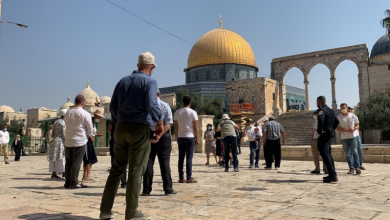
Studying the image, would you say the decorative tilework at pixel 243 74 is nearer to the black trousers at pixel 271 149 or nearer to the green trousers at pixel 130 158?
the black trousers at pixel 271 149

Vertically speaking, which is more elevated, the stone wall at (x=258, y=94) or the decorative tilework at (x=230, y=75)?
the decorative tilework at (x=230, y=75)

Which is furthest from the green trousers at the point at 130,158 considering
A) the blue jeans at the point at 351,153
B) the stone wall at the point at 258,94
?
the stone wall at the point at 258,94

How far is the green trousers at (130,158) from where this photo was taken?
276cm

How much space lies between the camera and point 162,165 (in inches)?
163

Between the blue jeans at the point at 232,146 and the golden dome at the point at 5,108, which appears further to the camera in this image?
the golden dome at the point at 5,108

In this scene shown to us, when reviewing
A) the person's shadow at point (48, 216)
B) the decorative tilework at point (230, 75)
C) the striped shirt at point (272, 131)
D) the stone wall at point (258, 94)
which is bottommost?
the person's shadow at point (48, 216)

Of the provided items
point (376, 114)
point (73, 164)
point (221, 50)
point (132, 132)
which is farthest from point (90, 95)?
point (132, 132)

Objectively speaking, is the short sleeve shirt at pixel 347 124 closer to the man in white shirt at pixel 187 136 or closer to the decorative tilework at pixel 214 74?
the man in white shirt at pixel 187 136

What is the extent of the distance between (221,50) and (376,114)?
21142 mm

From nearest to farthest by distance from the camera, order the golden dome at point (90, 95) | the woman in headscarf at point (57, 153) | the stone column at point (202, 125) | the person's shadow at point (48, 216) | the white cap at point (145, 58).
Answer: the person's shadow at point (48, 216) → the white cap at point (145, 58) → the woman in headscarf at point (57, 153) → the stone column at point (202, 125) → the golden dome at point (90, 95)

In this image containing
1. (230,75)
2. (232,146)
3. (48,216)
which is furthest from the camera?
(230,75)

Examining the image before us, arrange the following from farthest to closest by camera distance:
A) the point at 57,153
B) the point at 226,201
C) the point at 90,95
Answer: the point at 90,95 < the point at 57,153 < the point at 226,201

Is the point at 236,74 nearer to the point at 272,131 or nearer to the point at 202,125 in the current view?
the point at 202,125

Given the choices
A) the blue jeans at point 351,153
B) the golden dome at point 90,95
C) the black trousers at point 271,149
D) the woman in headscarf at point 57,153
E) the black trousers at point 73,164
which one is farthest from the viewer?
the golden dome at point 90,95
